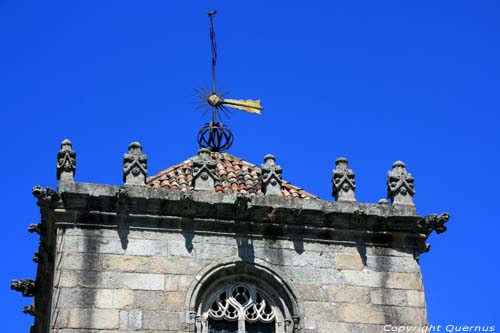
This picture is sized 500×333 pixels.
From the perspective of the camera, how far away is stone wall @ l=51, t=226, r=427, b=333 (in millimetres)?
23844

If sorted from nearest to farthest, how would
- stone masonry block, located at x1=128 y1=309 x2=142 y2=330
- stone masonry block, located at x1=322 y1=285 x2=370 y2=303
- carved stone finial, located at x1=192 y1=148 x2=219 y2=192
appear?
stone masonry block, located at x1=128 y1=309 x2=142 y2=330 < stone masonry block, located at x1=322 y1=285 x2=370 y2=303 < carved stone finial, located at x1=192 y1=148 x2=219 y2=192

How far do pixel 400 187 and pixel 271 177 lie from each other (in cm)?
261

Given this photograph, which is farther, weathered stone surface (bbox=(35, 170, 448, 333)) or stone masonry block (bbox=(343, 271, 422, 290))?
stone masonry block (bbox=(343, 271, 422, 290))

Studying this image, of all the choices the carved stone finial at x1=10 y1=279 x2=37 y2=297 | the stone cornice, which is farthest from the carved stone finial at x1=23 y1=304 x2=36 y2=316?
the stone cornice

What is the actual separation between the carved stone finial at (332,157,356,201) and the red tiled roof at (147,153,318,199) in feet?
3.35

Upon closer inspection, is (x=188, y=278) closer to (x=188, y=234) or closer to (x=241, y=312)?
(x=188, y=234)

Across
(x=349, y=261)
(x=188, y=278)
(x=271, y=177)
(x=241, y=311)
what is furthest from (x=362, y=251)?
(x=188, y=278)

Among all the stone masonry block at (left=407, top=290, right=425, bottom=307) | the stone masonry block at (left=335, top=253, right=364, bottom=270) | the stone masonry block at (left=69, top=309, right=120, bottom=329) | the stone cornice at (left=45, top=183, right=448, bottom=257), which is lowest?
the stone masonry block at (left=69, top=309, right=120, bottom=329)

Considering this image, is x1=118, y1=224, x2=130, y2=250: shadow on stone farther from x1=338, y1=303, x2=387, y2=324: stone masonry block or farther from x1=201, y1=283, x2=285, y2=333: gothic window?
x1=338, y1=303, x2=387, y2=324: stone masonry block

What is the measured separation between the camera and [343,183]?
86.4 ft

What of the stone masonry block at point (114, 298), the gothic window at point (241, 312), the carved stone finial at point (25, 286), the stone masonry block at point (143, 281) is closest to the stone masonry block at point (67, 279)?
the stone masonry block at point (114, 298)

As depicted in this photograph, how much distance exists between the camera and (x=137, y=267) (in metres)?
24.4

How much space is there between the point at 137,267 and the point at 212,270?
4.58ft

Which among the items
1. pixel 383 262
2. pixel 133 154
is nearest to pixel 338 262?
pixel 383 262
